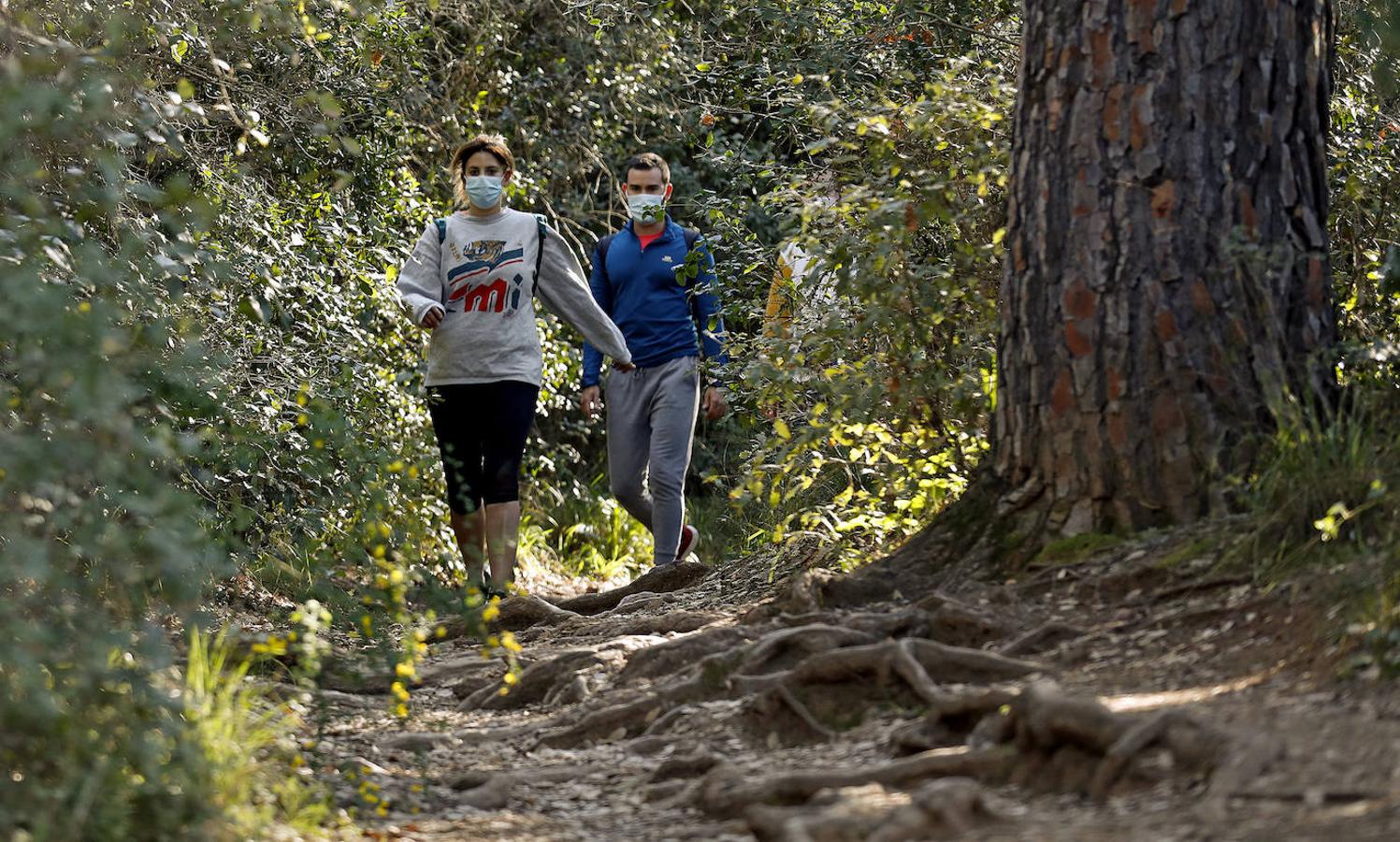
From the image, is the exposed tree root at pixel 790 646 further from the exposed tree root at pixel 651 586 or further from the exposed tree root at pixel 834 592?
the exposed tree root at pixel 651 586

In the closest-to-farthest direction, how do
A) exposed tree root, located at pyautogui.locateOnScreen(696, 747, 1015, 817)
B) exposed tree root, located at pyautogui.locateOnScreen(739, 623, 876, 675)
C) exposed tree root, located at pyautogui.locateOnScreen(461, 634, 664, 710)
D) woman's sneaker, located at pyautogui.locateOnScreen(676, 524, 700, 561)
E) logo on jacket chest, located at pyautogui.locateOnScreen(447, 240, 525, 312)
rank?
1. exposed tree root, located at pyautogui.locateOnScreen(696, 747, 1015, 817)
2. exposed tree root, located at pyautogui.locateOnScreen(739, 623, 876, 675)
3. exposed tree root, located at pyautogui.locateOnScreen(461, 634, 664, 710)
4. logo on jacket chest, located at pyautogui.locateOnScreen(447, 240, 525, 312)
5. woman's sneaker, located at pyautogui.locateOnScreen(676, 524, 700, 561)

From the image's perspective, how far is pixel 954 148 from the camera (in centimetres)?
661

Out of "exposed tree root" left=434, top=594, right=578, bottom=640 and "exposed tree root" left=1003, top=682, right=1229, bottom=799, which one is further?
"exposed tree root" left=434, top=594, right=578, bottom=640

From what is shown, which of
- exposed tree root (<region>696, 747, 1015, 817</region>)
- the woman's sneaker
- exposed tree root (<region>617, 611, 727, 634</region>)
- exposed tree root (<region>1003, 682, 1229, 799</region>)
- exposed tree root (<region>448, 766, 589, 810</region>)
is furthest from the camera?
the woman's sneaker

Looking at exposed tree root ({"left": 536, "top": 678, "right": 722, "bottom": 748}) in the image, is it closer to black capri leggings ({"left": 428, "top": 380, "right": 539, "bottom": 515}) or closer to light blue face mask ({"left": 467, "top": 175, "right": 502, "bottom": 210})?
black capri leggings ({"left": 428, "top": 380, "right": 539, "bottom": 515})

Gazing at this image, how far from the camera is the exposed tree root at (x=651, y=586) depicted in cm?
795

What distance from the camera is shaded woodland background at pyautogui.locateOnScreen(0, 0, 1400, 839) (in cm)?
351

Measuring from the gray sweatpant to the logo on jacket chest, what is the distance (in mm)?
997

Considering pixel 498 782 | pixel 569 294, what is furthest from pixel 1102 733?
pixel 569 294

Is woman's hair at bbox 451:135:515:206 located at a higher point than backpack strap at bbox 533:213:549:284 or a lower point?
higher

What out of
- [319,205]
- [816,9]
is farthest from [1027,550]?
[816,9]

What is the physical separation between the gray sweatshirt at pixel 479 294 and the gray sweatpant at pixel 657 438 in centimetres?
85

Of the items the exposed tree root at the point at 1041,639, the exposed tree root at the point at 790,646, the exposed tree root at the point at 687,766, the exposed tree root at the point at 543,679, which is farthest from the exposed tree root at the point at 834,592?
the exposed tree root at the point at 687,766

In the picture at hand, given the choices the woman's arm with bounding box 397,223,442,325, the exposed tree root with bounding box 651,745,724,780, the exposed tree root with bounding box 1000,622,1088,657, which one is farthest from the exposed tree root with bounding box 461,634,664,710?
the woman's arm with bounding box 397,223,442,325
